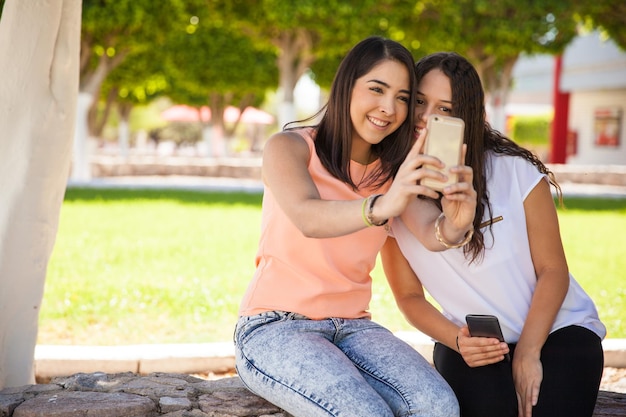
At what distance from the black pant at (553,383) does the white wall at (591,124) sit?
29.5 meters

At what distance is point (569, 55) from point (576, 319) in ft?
101

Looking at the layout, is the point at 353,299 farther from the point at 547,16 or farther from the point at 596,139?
the point at 596,139

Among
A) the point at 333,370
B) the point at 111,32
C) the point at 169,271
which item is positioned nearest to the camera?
the point at 333,370

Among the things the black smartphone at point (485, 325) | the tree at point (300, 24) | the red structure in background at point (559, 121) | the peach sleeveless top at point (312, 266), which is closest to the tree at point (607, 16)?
the tree at point (300, 24)

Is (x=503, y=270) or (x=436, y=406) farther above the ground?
(x=503, y=270)

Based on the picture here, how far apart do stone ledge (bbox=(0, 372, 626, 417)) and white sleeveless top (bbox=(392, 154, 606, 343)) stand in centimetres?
74

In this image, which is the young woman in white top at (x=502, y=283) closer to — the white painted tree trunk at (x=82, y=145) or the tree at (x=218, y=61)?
the white painted tree trunk at (x=82, y=145)

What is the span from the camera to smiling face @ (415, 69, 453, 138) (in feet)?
10.4

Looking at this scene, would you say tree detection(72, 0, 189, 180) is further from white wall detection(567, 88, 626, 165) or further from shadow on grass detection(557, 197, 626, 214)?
white wall detection(567, 88, 626, 165)

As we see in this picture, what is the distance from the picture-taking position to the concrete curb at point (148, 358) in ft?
15.5

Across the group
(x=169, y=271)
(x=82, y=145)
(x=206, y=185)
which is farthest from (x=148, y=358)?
(x=82, y=145)

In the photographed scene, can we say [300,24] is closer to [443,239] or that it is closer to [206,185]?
[206,185]

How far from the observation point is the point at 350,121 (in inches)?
124

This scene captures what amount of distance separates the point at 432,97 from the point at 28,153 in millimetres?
2013
